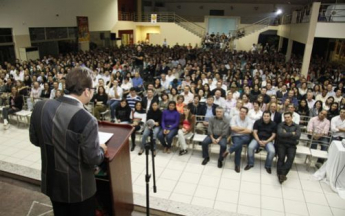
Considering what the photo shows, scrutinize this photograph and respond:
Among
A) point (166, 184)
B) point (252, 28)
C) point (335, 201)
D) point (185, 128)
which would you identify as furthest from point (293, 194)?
point (252, 28)

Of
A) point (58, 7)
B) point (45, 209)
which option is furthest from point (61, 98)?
point (58, 7)

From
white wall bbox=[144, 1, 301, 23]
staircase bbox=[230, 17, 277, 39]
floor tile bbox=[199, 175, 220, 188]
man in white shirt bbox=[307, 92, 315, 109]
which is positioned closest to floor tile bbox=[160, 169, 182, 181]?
floor tile bbox=[199, 175, 220, 188]

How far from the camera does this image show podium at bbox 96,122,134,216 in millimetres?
2172

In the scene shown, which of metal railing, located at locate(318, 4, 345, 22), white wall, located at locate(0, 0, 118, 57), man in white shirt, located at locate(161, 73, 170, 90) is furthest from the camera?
white wall, located at locate(0, 0, 118, 57)

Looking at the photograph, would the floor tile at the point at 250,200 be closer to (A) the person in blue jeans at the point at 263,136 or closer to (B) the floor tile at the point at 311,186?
(A) the person in blue jeans at the point at 263,136

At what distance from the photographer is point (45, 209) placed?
9.98ft

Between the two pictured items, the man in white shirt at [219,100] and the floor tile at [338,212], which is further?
the man in white shirt at [219,100]

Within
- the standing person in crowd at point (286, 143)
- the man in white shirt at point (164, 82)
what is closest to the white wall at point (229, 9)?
the man in white shirt at point (164, 82)

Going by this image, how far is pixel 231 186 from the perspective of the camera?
14.0 ft

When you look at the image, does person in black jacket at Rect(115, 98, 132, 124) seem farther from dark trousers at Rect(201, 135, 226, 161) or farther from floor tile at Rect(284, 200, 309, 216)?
floor tile at Rect(284, 200, 309, 216)

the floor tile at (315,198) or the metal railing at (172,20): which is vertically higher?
the metal railing at (172,20)

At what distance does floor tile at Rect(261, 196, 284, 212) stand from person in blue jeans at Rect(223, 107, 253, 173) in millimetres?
848

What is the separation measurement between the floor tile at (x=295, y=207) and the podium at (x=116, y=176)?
2443 millimetres

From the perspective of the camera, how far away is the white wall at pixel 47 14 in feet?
37.1
